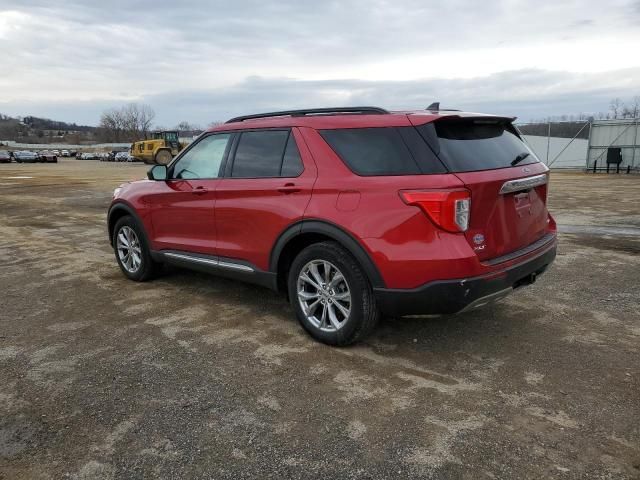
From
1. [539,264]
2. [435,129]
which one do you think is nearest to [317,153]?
[435,129]

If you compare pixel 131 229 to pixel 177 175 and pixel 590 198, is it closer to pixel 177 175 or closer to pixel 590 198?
pixel 177 175

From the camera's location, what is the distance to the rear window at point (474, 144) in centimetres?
353

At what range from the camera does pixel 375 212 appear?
3.57 m

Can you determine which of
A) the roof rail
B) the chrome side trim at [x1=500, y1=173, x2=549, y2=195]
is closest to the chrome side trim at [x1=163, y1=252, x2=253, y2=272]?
the roof rail

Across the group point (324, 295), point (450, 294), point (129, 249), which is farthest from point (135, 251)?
point (450, 294)

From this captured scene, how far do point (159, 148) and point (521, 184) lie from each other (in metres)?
41.8

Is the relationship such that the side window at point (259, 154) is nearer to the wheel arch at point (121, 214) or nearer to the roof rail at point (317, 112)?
the roof rail at point (317, 112)

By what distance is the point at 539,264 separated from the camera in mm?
3990

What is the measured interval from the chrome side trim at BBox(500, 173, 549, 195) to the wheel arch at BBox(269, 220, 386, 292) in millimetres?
1053

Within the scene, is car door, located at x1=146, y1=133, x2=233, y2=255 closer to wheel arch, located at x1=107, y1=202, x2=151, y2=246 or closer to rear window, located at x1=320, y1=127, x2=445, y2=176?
wheel arch, located at x1=107, y1=202, x2=151, y2=246

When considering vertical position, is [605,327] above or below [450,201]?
below

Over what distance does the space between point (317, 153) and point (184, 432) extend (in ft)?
7.15

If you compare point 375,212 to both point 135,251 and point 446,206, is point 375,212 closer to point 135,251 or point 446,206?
point 446,206

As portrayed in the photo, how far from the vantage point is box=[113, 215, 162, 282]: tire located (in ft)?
19.2
